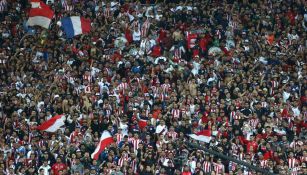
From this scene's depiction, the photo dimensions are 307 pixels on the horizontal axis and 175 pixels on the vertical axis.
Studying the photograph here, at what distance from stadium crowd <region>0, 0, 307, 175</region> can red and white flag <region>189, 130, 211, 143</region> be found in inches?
9.1

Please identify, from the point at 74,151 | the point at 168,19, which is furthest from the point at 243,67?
the point at 74,151

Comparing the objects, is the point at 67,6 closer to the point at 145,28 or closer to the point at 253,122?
the point at 145,28

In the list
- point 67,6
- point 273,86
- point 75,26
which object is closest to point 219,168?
point 273,86

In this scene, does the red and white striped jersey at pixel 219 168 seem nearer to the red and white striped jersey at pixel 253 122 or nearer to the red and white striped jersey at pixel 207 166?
the red and white striped jersey at pixel 207 166

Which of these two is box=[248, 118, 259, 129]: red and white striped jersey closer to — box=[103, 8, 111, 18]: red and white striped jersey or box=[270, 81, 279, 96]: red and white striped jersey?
box=[270, 81, 279, 96]: red and white striped jersey

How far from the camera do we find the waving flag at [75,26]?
4956 cm

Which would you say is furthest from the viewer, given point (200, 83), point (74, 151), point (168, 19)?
point (168, 19)

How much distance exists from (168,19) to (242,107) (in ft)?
22.9

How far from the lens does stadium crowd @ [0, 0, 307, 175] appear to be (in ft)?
144

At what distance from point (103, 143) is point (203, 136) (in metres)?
3.35

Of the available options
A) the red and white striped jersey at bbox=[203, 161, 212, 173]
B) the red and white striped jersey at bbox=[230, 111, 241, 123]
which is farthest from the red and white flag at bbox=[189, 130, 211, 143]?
the red and white striped jersey at bbox=[230, 111, 241, 123]

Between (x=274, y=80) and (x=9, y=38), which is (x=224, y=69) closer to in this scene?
(x=274, y=80)

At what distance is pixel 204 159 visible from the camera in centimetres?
4384

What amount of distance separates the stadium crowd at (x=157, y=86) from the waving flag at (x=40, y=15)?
0.91 m
